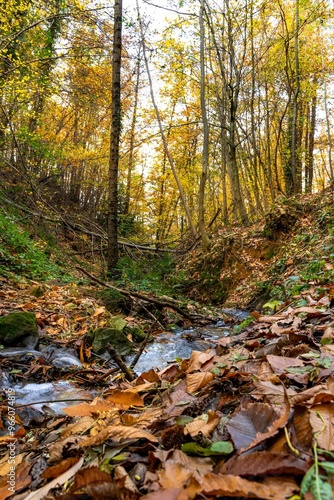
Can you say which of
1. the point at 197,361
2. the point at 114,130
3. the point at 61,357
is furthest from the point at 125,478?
the point at 114,130

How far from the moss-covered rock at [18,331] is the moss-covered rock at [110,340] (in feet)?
2.27

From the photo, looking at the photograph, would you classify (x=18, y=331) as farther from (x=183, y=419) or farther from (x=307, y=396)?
(x=307, y=396)

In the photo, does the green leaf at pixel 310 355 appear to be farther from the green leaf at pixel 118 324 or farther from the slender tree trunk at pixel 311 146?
the slender tree trunk at pixel 311 146

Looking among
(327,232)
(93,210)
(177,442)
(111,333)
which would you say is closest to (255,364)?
(177,442)

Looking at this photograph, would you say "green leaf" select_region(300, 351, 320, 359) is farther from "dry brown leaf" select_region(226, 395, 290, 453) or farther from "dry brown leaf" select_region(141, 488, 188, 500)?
"dry brown leaf" select_region(141, 488, 188, 500)

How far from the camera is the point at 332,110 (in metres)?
17.6

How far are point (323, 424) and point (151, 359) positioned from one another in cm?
349

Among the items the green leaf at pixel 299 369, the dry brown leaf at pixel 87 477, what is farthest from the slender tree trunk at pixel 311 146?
the dry brown leaf at pixel 87 477

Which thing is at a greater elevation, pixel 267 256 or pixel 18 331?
pixel 267 256

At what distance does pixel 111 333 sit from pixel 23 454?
2763mm

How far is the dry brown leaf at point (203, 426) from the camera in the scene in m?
1.15

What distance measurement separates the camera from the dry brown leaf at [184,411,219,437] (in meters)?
1.15

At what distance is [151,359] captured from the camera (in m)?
4.22

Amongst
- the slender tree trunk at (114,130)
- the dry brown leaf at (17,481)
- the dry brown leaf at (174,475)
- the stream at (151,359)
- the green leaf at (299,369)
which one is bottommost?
the stream at (151,359)
